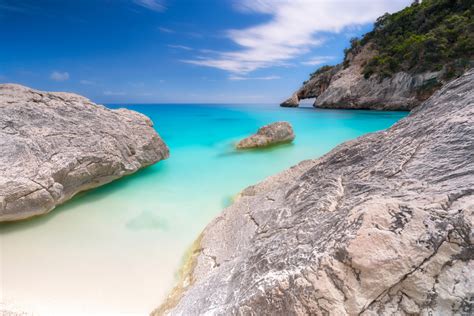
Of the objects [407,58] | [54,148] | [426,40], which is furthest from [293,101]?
[54,148]

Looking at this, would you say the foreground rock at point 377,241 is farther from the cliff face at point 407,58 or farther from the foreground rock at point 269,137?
the cliff face at point 407,58

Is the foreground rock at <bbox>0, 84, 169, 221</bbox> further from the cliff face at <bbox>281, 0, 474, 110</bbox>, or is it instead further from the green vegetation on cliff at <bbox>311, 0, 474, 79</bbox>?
the green vegetation on cliff at <bbox>311, 0, 474, 79</bbox>

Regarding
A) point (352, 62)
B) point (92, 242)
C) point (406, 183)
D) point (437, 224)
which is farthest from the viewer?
point (352, 62)

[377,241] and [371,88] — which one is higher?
[371,88]

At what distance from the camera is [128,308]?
8.85 feet

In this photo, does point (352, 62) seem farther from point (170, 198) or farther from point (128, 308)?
point (128, 308)

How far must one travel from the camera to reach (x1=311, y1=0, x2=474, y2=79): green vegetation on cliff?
22.4 m

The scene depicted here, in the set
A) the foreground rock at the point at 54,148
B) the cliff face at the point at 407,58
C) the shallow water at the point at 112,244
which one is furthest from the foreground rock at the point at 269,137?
the cliff face at the point at 407,58

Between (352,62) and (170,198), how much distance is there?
131ft

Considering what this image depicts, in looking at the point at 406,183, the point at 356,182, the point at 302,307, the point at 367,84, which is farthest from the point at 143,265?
the point at 367,84

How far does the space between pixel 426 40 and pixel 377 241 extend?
31390mm

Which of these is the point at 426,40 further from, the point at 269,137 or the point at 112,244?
the point at 112,244

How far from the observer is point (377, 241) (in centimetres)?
141

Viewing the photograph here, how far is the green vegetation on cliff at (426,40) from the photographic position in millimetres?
22406
